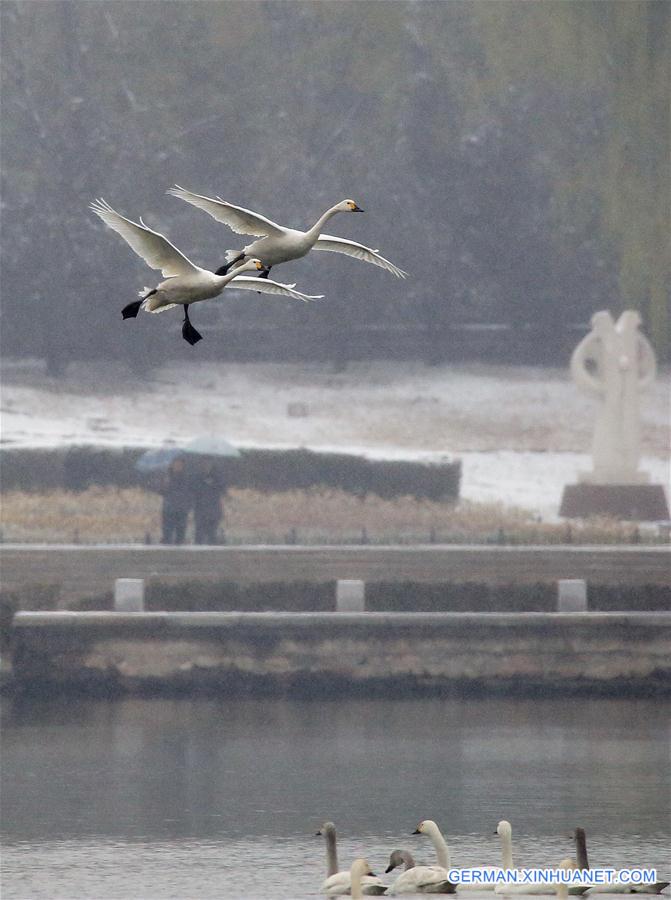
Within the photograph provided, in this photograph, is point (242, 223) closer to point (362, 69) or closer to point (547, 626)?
point (547, 626)

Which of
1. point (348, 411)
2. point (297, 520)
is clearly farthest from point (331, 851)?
point (348, 411)

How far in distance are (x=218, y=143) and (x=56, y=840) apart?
98.7ft

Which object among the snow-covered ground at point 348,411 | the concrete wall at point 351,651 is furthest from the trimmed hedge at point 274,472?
the concrete wall at point 351,651

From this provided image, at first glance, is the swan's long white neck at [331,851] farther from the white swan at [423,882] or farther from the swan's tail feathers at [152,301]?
the swan's tail feathers at [152,301]

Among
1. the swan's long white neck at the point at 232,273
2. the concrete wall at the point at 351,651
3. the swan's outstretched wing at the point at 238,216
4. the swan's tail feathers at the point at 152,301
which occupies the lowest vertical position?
the concrete wall at the point at 351,651

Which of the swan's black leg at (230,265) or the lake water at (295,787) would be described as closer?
the swan's black leg at (230,265)

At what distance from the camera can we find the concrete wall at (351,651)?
34469 millimetres

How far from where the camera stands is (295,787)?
2895cm

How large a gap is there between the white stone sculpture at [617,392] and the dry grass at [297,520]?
5.35 feet

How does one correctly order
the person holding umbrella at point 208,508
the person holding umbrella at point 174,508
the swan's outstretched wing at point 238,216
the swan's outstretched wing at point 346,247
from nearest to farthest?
1. the swan's outstretched wing at point 238,216
2. the swan's outstretched wing at point 346,247
3. the person holding umbrella at point 174,508
4. the person holding umbrella at point 208,508

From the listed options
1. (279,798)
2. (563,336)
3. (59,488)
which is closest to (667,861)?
(279,798)

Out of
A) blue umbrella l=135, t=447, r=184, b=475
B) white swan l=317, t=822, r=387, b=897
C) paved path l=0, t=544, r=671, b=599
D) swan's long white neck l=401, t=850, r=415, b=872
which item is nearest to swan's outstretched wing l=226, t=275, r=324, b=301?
white swan l=317, t=822, r=387, b=897

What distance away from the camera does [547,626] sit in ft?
113

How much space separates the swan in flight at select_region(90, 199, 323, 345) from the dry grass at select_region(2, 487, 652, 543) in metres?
27.8
